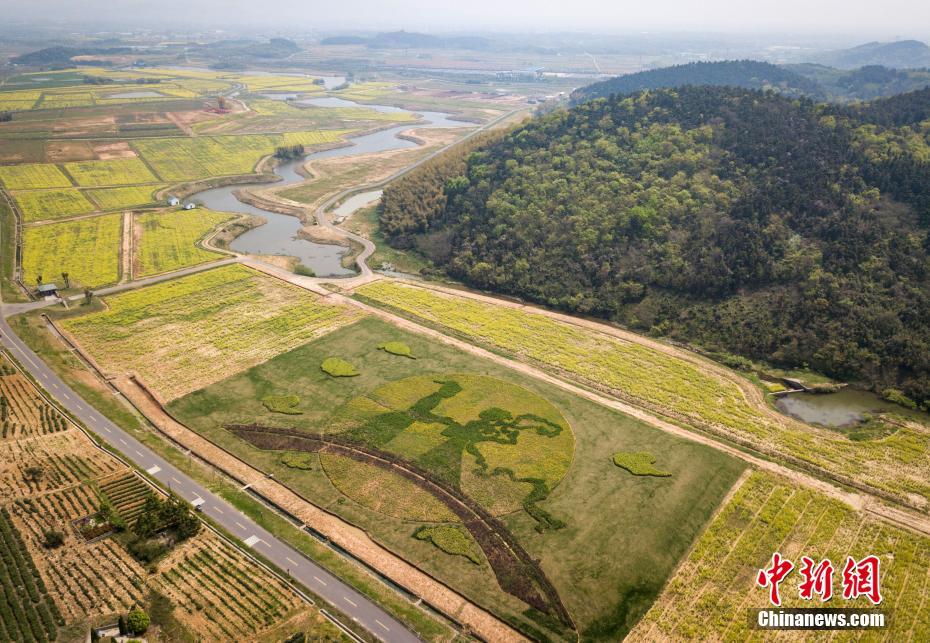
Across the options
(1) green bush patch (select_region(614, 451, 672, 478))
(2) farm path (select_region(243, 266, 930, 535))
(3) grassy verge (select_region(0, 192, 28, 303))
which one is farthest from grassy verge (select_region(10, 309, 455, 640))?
(2) farm path (select_region(243, 266, 930, 535))

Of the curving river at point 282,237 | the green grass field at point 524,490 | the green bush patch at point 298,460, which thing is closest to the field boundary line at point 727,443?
the green grass field at point 524,490

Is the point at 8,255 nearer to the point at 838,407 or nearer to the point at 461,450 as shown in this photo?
the point at 461,450

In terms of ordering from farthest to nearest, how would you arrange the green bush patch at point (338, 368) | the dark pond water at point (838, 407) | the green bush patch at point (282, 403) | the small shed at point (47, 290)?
the small shed at point (47, 290) → the green bush patch at point (338, 368) → the dark pond water at point (838, 407) → the green bush patch at point (282, 403)

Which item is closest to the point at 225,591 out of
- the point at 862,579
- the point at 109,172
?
the point at 862,579

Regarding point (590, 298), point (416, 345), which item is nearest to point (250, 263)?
point (416, 345)

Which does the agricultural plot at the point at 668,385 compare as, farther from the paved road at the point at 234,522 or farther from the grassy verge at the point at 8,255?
the grassy verge at the point at 8,255

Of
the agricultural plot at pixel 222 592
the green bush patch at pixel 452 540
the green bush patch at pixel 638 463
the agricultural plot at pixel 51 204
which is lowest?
the agricultural plot at pixel 222 592
